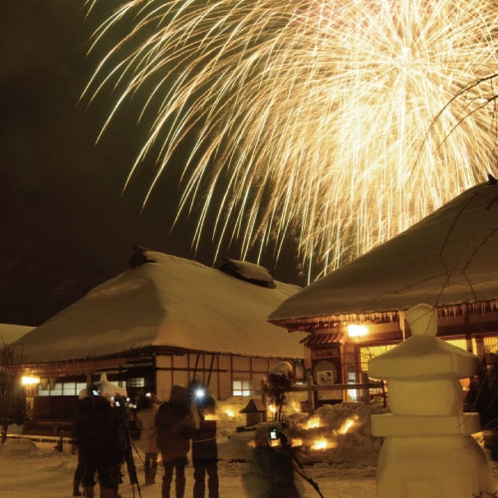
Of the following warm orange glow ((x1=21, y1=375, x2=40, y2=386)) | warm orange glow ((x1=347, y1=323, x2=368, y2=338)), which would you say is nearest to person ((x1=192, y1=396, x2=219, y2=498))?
warm orange glow ((x1=347, y1=323, x2=368, y2=338))

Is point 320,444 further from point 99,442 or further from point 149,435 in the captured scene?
point 99,442

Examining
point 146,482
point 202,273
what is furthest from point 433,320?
point 202,273

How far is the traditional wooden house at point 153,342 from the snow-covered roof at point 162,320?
49 mm

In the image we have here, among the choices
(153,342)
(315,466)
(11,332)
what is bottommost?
(315,466)

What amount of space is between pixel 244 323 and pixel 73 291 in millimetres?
50853

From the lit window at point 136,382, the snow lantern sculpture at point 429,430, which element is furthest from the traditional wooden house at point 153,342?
the snow lantern sculpture at point 429,430

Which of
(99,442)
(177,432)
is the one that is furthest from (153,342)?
(177,432)

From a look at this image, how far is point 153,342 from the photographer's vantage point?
19297 millimetres

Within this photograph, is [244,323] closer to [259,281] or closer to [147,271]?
[147,271]

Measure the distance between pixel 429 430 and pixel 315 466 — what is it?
7986mm

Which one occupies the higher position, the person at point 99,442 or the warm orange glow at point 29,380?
the warm orange glow at point 29,380

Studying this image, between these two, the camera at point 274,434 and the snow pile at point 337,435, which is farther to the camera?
the snow pile at point 337,435

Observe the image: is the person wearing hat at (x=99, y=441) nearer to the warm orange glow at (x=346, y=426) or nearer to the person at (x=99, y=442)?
the person at (x=99, y=442)

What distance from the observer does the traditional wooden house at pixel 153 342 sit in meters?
20.5
